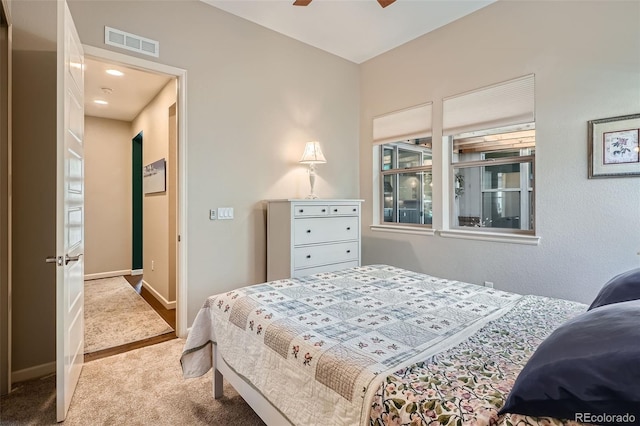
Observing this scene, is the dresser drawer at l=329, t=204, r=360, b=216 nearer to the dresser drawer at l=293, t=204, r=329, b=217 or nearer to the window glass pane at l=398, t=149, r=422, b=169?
the dresser drawer at l=293, t=204, r=329, b=217

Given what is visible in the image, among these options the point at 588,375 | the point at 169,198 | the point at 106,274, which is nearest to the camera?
the point at 588,375

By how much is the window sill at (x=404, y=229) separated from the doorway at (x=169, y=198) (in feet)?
7.59

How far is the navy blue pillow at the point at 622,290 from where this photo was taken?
114 cm

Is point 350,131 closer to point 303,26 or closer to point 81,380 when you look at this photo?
point 303,26

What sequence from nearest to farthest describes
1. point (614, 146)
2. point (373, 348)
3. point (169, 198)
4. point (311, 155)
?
point (373, 348) → point (614, 146) → point (311, 155) → point (169, 198)

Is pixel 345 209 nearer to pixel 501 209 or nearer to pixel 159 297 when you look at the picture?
pixel 501 209

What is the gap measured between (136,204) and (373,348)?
18.3 ft

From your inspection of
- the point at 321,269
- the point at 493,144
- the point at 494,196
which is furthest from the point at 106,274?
the point at 493,144

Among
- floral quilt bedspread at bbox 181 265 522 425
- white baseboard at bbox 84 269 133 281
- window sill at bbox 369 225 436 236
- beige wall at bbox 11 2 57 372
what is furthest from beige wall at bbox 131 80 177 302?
window sill at bbox 369 225 436 236

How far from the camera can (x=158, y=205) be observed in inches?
164

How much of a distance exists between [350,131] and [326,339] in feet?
11.2

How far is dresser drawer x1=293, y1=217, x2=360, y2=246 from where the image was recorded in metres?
3.10

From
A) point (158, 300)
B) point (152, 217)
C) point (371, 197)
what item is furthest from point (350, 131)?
point (158, 300)

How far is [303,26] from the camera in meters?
3.40
